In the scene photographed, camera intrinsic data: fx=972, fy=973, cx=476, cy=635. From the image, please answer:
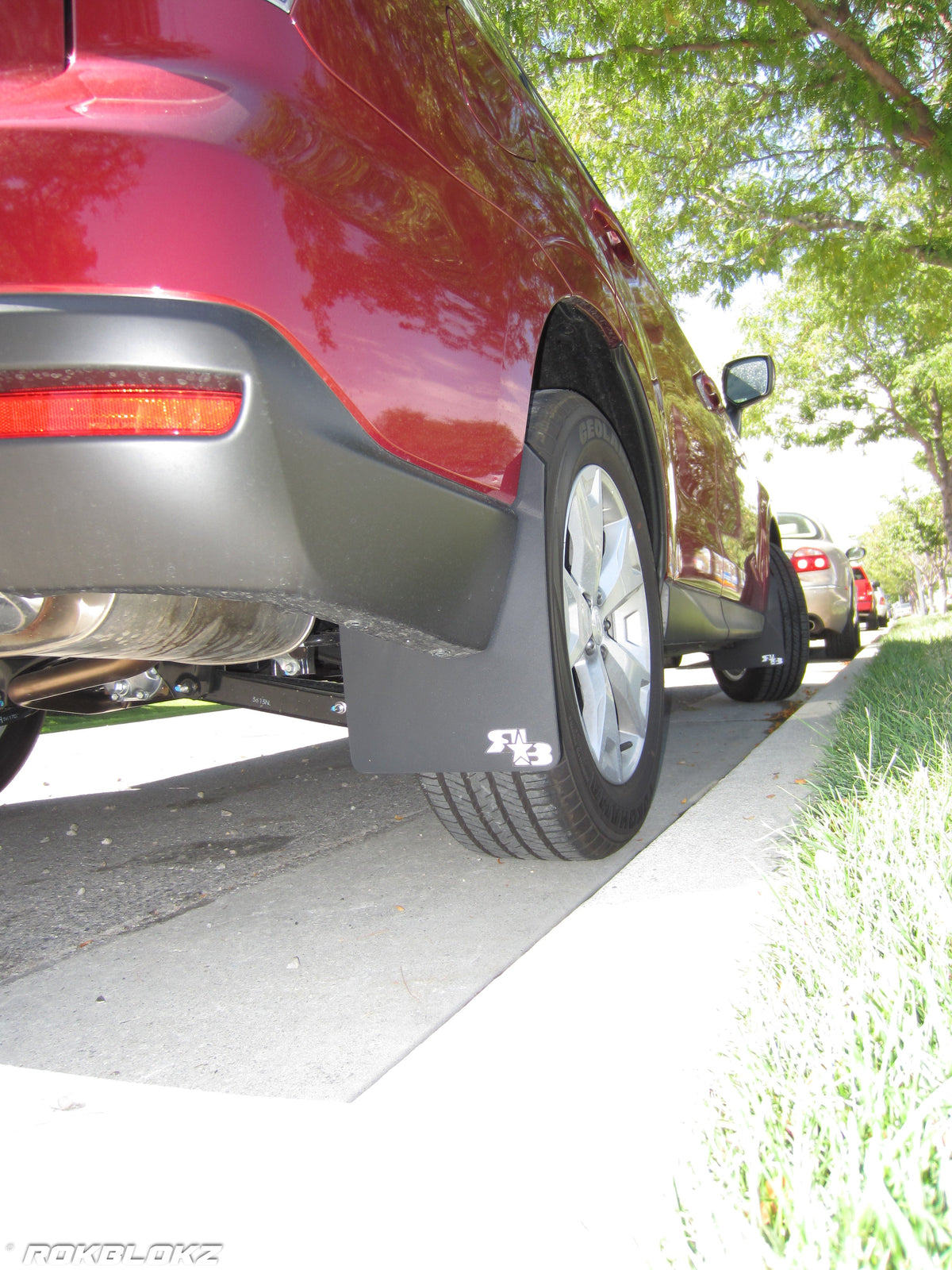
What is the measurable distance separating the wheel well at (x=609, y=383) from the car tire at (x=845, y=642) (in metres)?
6.42

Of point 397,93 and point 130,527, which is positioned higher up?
point 397,93

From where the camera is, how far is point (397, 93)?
147 centimetres

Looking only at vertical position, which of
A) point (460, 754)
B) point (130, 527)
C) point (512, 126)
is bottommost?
point (460, 754)

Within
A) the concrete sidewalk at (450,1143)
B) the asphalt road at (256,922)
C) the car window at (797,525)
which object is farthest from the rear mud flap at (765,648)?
the car window at (797,525)

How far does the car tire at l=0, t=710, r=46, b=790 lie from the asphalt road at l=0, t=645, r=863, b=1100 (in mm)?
179

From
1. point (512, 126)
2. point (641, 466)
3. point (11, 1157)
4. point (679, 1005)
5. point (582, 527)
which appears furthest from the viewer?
point (641, 466)

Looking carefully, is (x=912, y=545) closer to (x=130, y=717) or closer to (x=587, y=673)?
(x=130, y=717)

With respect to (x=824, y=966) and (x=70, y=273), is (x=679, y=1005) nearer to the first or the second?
(x=824, y=966)

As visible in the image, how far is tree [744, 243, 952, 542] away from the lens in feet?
25.7

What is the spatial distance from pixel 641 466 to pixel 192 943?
1629 millimetres

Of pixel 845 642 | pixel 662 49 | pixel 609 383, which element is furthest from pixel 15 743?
pixel 845 642

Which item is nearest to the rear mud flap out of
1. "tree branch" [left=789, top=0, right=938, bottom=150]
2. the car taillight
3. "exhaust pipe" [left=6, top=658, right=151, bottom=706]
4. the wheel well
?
the wheel well

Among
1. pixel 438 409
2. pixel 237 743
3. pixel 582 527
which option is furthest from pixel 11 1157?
pixel 237 743

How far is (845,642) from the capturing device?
871cm
